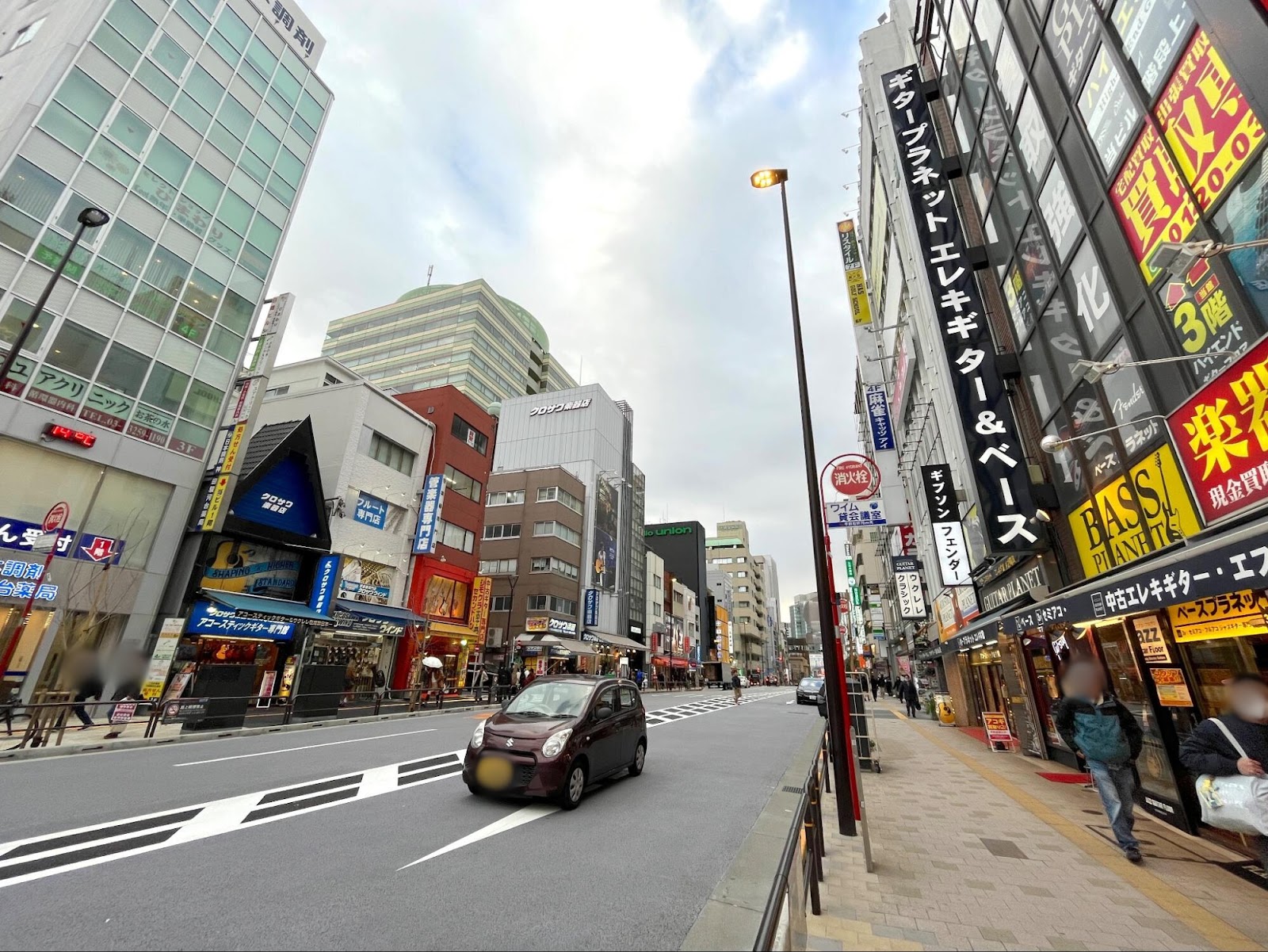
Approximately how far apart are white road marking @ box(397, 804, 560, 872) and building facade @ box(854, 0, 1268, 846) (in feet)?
23.9

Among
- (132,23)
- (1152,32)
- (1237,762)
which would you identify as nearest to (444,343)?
(132,23)

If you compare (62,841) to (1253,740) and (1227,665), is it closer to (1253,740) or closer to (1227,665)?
(1253,740)

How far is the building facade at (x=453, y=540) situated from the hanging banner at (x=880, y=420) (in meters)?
20.9

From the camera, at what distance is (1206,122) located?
605 centimetres

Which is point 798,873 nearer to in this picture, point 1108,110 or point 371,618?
point 1108,110

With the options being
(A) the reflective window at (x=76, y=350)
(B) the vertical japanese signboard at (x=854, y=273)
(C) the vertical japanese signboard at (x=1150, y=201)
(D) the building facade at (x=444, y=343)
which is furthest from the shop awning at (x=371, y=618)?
(D) the building facade at (x=444, y=343)

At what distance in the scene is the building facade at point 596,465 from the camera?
53.3m

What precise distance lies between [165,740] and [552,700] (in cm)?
1016

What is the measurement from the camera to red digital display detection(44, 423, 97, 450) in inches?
645

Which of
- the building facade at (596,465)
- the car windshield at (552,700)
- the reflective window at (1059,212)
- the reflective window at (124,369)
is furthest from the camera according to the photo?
the building facade at (596,465)

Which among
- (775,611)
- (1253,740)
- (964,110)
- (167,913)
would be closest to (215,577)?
(167,913)

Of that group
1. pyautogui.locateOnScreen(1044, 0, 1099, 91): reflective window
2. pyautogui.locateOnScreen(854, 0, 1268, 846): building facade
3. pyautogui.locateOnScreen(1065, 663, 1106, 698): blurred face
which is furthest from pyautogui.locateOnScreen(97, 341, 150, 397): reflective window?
pyautogui.locateOnScreen(1044, 0, 1099, 91): reflective window

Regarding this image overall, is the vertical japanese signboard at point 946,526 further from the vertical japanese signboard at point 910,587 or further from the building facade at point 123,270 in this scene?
the building facade at point 123,270

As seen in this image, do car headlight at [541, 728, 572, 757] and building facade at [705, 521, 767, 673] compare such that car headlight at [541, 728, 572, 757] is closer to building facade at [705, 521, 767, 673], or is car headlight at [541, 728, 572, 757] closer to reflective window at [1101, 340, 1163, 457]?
reflective window at [1101, 340, 1163, 457]
